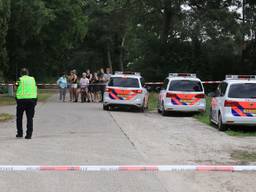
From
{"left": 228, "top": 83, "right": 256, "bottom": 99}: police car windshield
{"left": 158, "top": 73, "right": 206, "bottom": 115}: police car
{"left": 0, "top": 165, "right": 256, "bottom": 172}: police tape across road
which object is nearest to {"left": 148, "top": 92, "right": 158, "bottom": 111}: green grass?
{"left": 158, "top": 73, "right": 206, "bottom": 115}: police car

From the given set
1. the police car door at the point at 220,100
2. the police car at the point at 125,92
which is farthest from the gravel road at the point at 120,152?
the police car at the point at 125,92

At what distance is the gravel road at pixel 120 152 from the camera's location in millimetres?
8633

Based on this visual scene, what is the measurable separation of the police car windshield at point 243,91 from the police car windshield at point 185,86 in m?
6.09

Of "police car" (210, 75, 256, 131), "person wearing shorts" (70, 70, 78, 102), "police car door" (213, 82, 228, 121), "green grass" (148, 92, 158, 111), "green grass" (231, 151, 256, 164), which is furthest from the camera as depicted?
"person wearing shorts" (70, 70, 78, 102)

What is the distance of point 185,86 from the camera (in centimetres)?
2330

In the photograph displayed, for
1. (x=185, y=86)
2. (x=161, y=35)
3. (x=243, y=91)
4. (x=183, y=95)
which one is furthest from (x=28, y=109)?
(x=161, y=35)

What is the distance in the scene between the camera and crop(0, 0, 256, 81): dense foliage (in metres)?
36.9

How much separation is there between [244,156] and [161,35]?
33.9 m

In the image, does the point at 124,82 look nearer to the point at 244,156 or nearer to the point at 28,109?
the point at 28,109

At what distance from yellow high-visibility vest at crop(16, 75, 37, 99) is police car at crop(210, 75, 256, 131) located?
5.92 meters

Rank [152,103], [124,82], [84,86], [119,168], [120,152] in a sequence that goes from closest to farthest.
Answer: [119,168] → [120,152] → [124,82] → [152,103] → [84,86]

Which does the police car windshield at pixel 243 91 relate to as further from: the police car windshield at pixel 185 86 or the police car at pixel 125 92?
the police car at pixel 125 92

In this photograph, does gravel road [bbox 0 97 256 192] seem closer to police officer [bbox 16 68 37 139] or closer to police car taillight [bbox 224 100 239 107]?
police officer [bbox 16 68 37 139]

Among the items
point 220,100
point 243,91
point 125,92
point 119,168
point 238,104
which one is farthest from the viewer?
point 125,92
